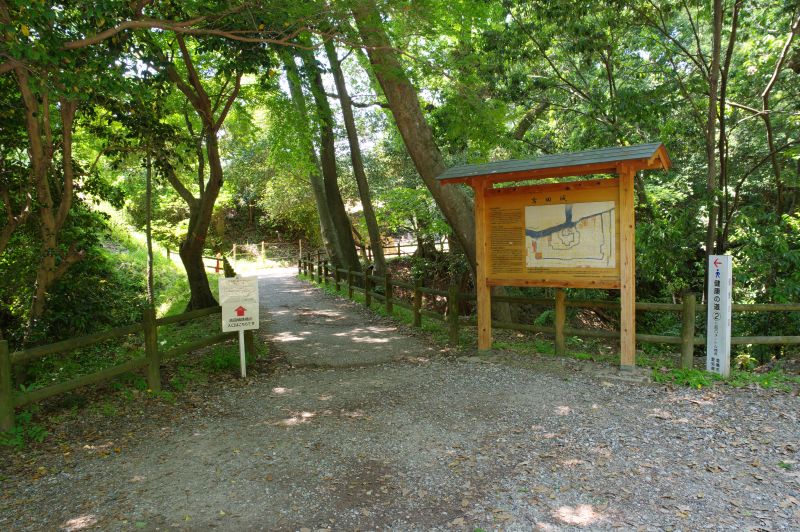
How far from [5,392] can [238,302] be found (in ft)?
9.08

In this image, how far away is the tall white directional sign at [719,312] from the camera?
6.00 m

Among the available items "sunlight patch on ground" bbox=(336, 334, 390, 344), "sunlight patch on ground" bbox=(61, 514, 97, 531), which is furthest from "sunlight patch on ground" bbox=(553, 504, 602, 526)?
"sunlight patch on ground" bbox=(336, 334, 390, 344)

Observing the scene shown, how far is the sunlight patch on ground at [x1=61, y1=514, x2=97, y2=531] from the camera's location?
3357 millimetres

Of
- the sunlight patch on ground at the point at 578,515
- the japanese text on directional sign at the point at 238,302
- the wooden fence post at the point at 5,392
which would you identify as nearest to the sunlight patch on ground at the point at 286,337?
the japanese text on directional sign at the point at 238,302

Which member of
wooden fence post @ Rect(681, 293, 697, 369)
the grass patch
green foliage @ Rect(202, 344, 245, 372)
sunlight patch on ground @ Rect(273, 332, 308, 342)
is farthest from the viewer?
sunlight patch on ground @ Rect(273, 332, 308, 342)

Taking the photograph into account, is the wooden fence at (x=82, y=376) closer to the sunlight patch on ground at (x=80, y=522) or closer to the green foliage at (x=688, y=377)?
the sunlight patch on ground at (x=80, y=522)

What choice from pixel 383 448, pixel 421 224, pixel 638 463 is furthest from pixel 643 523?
pixel 421 224

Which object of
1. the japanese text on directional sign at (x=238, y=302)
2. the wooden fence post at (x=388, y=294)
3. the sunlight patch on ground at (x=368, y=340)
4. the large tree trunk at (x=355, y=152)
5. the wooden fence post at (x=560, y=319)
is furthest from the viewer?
the large tree trunk at (x=355, y=152)

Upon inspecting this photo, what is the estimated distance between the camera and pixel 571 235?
6641 millimetres

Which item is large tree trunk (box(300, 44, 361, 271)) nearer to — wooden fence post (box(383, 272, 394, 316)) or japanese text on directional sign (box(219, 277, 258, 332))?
wooden fence post (box(383, 272, 394, 316))

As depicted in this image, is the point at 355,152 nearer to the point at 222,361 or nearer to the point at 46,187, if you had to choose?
the point at 222,361

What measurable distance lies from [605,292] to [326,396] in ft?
26.1

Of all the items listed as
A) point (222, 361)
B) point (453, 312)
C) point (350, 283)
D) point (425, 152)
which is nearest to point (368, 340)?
point (453, 312)

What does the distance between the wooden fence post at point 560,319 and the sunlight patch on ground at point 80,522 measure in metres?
5.67
